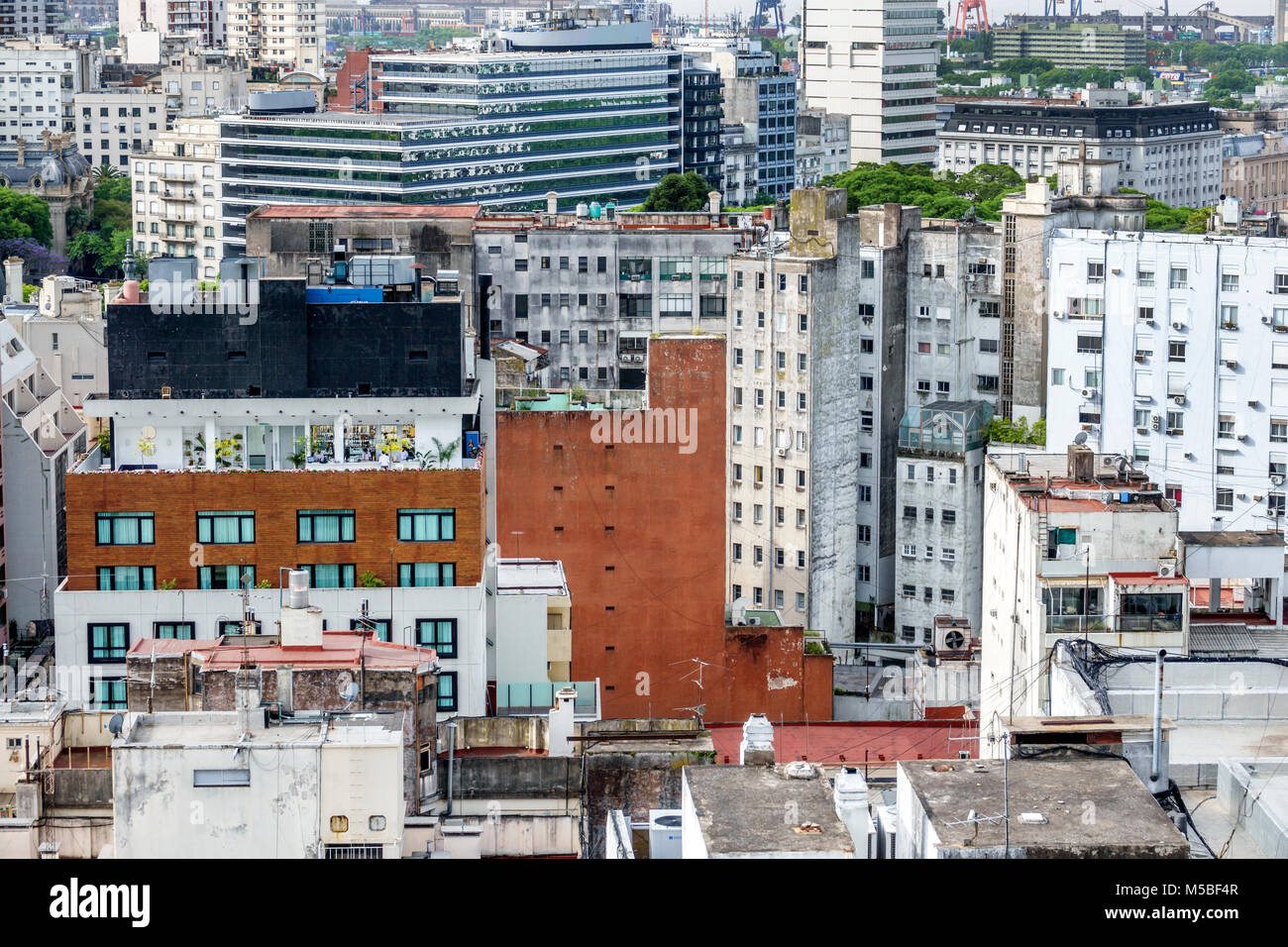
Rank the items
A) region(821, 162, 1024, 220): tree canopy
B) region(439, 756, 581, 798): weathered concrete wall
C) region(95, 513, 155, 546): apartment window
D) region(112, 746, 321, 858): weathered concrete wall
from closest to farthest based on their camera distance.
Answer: region(112, 746, 321, 858): weathered concrete wall
region(439, 756, 581, 798): weathered concrete wall
region(95, 513, 155, 546): apartment window
region(821, 162, 1024, 220): tree canopy

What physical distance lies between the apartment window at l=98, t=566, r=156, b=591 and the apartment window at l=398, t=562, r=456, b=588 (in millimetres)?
5319

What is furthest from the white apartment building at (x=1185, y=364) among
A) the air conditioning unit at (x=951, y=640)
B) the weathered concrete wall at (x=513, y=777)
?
the weathered concrete wall at (x=513, y=777)

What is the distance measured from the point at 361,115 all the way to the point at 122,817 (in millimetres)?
158074

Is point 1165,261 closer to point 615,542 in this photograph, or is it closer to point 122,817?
point 615,542

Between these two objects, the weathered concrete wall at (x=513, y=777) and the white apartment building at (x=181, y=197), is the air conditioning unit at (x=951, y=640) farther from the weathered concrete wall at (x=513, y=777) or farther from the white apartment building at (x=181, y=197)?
the white apartment building at (x=181, y=197)

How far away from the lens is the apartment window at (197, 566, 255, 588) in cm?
4541

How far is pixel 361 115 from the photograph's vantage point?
182125 mm

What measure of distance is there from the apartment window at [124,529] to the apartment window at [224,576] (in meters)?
1.30

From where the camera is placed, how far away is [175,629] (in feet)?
148

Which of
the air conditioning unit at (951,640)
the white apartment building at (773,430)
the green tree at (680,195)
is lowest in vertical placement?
the air conditioning unit at (951,640)

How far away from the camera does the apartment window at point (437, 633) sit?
148 feet

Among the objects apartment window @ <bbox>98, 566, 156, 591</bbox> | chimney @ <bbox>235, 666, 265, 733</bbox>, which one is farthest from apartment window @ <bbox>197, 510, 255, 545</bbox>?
chimney @ <bbox>235, 666, 265, 733</bbox>

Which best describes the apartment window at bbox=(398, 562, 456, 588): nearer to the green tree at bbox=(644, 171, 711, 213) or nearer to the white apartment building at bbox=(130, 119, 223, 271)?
the green tree at bbox=(644, 171, 711, 213)
